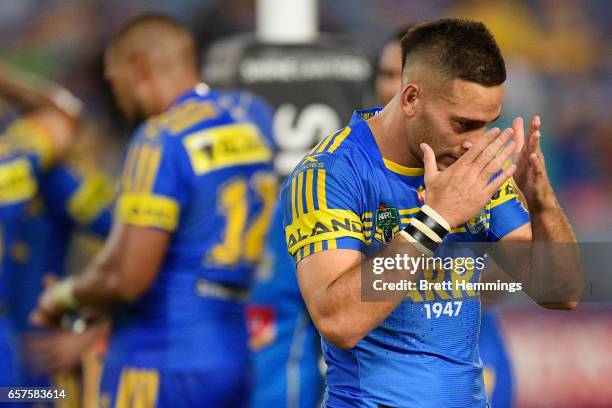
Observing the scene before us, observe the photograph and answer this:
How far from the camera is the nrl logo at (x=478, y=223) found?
3553mm

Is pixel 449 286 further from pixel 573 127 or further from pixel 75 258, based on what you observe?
pixel 573 127

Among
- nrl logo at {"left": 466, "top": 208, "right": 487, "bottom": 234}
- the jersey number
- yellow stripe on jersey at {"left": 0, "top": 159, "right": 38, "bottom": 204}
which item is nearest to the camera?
nrl logo at {"left": 466, "top": 208, "right": 487, "bottom": 234}

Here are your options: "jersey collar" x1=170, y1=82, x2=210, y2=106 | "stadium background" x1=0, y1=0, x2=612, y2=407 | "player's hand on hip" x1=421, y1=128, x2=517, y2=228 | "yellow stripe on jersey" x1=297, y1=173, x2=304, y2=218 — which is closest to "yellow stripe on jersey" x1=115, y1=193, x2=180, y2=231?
"jersey collar" x1=170, y1=82, x2=210, y2=106

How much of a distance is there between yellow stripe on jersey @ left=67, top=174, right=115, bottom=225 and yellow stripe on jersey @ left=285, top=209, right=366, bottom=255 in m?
3.15

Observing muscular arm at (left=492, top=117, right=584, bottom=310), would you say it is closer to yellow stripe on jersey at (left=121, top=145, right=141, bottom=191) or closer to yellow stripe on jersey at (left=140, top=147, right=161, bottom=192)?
yellow stripe on jersey at (left=140, top=147, right=161, bottom=192)

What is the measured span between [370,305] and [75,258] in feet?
14.4

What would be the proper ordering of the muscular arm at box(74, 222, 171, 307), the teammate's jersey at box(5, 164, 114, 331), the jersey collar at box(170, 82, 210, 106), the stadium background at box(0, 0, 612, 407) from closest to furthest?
the muscular arm at box(74, 222, 171, 307)
the jersey collar at box(170, 82, 210, 106)
the teammate's jersey at box(5, 164, 114, 331)
the stadium background at box(0, 0, 612, 407)

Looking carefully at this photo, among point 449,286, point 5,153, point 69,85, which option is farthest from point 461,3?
point 449,286

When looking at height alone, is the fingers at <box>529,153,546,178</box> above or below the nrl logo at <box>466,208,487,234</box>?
above

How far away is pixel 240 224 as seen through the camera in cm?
555

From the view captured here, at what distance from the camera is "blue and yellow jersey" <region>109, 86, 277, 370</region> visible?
5.32 metres

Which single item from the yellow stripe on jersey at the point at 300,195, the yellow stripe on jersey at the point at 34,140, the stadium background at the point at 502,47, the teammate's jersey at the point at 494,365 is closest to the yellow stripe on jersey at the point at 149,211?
the yellow stripe on jersey at the point at 34,140

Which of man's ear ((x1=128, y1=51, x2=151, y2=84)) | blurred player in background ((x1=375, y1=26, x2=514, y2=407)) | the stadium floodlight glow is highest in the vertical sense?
the stadium floodlight glow

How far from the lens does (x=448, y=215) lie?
10.7 feet
